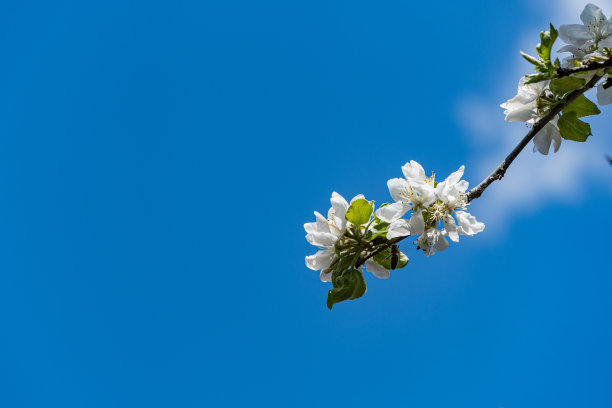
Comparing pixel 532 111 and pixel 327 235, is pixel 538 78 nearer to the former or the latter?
pixel 532 111

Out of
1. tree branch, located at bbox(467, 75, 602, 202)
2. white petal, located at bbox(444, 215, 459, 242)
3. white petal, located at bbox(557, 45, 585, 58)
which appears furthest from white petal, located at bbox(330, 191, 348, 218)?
white petal, located at bbox(557, 45, 585, 58)

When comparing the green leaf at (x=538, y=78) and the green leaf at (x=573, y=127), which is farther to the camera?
the green leaf at (x=573, y=127)

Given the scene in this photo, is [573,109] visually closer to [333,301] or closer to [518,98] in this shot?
[518,98]

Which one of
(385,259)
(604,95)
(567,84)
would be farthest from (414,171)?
(604,95)

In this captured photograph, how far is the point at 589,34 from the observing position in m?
1.60

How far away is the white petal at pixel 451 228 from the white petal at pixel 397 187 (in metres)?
0.17

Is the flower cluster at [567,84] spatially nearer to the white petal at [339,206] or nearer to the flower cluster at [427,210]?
the flower cluster at [427,210]

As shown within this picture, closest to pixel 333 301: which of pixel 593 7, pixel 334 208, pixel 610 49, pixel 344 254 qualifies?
pixel 344 254

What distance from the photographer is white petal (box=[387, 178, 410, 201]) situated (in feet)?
5.63

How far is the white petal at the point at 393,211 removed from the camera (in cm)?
163

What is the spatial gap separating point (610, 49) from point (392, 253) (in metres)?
0.90

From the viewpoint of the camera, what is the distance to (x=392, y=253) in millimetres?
1682

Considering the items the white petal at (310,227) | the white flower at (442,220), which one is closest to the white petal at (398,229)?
the white flower at (442,220)

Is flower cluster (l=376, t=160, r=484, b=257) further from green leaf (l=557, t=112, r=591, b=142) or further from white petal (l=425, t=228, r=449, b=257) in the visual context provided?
green leaf (l=557, t=112, r=591, b=142)
